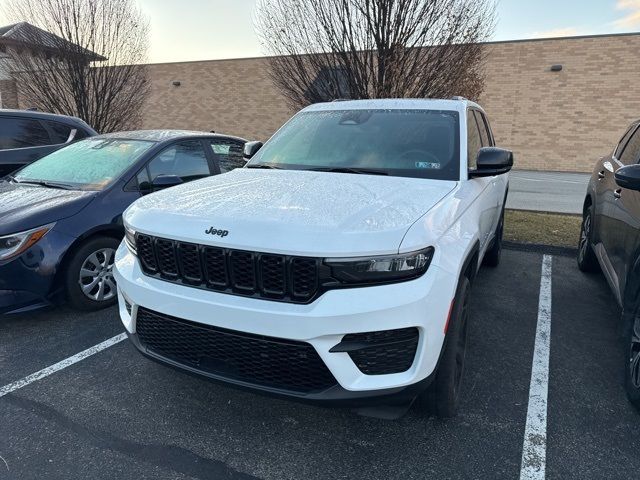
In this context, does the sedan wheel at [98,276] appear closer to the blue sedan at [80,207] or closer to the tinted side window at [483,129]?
the blue sedan at [80,207]

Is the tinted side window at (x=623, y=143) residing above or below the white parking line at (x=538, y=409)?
above

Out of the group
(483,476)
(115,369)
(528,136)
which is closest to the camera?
(483,476)

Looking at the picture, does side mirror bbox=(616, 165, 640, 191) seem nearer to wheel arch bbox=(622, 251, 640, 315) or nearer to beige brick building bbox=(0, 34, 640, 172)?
wheel arch bbox=(622, 251, 640, 315)

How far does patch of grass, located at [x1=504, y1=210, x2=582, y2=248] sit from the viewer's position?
6594 millimetres

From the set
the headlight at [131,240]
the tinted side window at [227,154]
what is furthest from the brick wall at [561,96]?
the headlight at [131,240]

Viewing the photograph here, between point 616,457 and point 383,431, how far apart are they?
1.20 metres

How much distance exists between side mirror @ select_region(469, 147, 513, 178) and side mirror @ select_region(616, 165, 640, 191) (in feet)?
2.25

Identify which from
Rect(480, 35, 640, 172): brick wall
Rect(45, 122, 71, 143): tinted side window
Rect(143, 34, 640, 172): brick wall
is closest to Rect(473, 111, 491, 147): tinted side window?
Rect(45, 122, 71, 143): tinted side window

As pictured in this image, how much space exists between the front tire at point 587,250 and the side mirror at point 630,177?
7.56 ft

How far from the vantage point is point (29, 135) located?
6.23m

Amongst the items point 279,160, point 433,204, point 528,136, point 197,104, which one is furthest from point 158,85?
point 433,204

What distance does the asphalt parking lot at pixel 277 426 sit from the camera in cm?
230

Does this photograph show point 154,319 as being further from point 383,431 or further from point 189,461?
point 383,431

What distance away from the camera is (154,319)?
2479 millimetres
